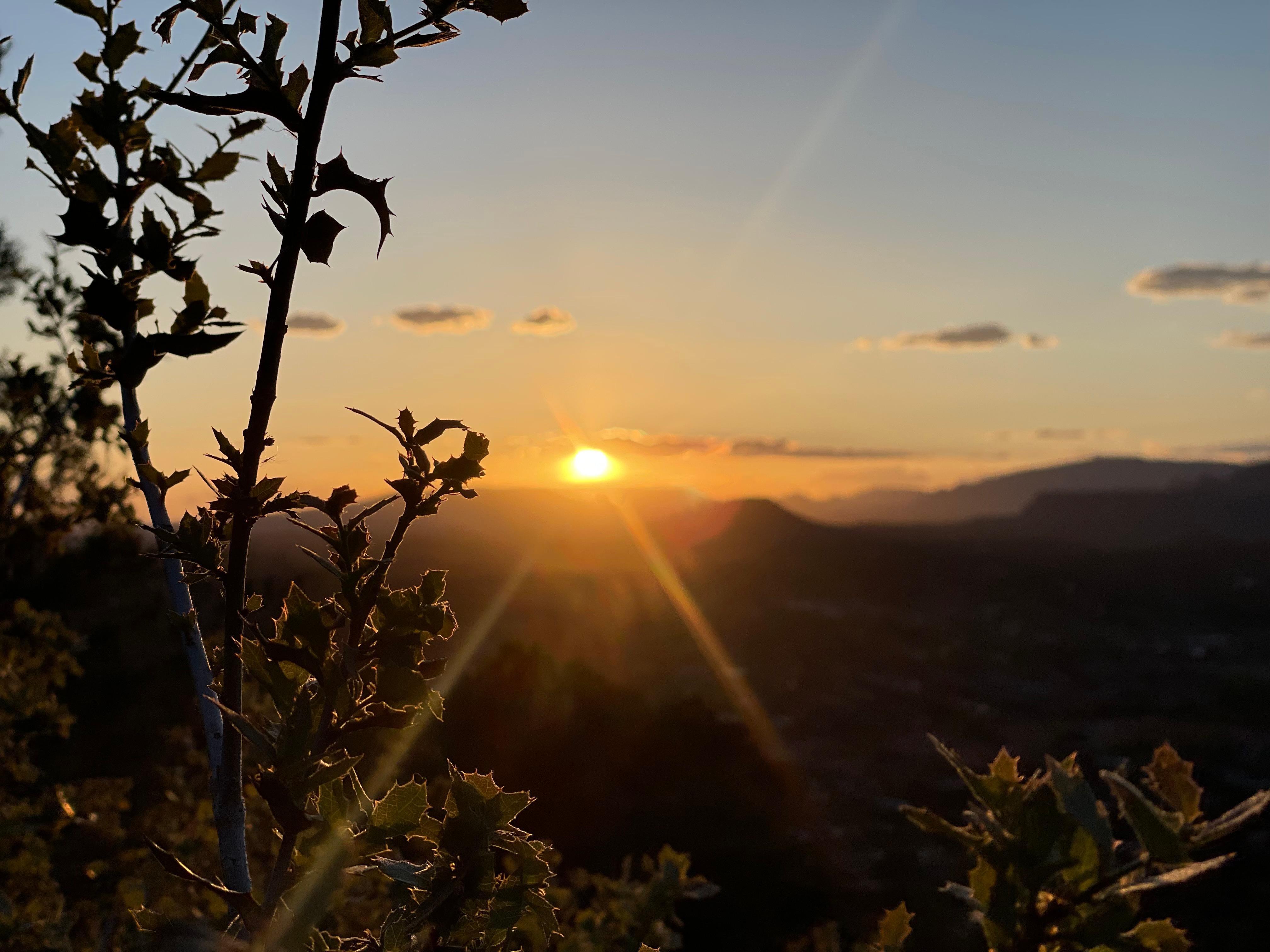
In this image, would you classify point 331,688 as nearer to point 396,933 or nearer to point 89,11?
point 396,933

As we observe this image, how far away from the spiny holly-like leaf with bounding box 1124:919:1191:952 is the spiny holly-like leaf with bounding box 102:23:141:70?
3760mm

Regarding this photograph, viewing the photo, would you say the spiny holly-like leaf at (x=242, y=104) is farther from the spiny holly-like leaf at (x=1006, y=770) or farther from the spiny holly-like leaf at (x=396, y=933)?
the spiny holly-like leaf at (x=1006, y=770)

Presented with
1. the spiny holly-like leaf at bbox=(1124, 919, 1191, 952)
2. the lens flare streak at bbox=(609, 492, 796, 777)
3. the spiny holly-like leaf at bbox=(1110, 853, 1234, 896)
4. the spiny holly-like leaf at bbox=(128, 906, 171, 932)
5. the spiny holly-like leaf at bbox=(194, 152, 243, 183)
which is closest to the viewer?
the spiny holly-like leaf at bbox=(128, 906, 171, 932)

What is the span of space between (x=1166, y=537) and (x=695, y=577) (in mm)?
100632

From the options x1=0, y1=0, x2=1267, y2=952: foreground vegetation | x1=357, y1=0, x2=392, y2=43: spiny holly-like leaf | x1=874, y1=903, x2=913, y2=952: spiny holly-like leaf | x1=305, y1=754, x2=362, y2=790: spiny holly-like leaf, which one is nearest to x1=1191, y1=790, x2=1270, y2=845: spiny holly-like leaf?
x1=0, y1=0, x2=1267, y2=952: foreground vegetation

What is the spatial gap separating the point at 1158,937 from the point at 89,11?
4107mm

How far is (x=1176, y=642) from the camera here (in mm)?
98812

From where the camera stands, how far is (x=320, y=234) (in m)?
1.64

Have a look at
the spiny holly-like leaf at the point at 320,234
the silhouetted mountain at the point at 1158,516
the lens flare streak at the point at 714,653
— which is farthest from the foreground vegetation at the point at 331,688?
the silhouetted mountain at the point at 1158,516

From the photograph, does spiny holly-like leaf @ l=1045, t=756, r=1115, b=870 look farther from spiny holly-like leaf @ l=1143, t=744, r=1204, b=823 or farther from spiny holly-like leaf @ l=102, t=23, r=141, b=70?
spiny holly-like leaf @ l=102, t=23, r=141, b=70

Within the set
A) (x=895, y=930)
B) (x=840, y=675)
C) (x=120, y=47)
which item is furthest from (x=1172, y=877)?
(x=840, y=675)

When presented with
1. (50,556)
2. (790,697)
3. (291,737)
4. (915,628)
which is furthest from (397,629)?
(915,628)

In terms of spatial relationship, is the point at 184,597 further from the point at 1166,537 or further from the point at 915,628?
the point at 1166,537

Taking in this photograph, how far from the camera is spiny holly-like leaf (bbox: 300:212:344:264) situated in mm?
1643
